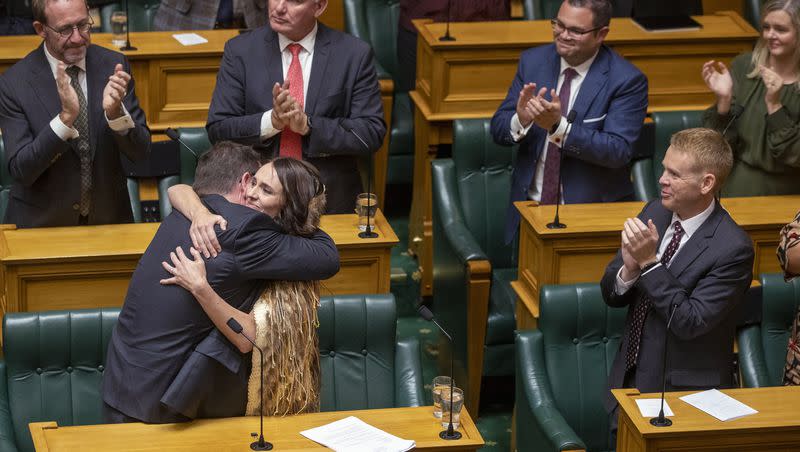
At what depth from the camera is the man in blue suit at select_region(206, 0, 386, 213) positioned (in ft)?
14.3

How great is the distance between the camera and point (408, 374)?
3.76 metres

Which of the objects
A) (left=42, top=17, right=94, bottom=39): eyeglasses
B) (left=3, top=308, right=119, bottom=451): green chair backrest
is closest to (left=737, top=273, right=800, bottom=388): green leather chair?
(left=3, top=308, right=119, bottom=451): green chair backrest

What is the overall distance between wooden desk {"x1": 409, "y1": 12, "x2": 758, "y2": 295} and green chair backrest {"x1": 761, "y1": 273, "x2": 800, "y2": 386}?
5.43 feet

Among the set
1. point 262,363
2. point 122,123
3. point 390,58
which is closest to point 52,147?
point 122,123

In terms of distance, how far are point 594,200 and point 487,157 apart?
0.52 m

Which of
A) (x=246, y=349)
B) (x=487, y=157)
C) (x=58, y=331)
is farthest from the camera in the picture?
(x=487, y=157)

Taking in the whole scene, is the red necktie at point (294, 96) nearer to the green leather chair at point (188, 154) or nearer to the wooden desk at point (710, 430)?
the green leather chair at point (188, 154)

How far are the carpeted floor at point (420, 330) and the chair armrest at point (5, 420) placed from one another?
1.60m

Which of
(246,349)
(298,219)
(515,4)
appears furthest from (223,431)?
(515,4)

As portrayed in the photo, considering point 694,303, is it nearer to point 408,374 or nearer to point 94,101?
point 408,374

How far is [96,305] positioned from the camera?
13.2ft

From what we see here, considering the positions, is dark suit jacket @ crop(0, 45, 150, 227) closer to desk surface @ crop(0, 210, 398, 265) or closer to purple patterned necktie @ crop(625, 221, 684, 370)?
desk surface @ crop(0, 210, 398, 265)

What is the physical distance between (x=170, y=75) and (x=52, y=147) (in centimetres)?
136

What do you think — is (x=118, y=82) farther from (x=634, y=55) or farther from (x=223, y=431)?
(x=634, y=55)
